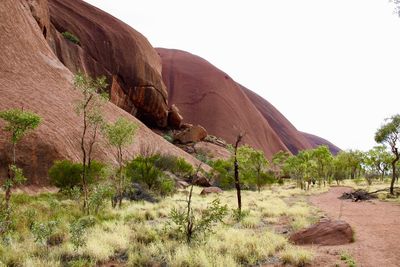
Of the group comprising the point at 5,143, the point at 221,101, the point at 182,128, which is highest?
the point at 221,101

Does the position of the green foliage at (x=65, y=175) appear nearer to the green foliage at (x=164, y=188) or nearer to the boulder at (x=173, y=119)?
the green foliage at (x=164, y=188)

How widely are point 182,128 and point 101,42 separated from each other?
24.4 meters

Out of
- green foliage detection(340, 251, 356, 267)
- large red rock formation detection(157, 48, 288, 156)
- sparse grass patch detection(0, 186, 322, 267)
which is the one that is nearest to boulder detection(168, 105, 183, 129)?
large red rock formation detection(157, 48, 288, 156)

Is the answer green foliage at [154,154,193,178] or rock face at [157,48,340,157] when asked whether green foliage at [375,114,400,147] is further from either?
rock face at [157,48,340,157]

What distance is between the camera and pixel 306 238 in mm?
11375

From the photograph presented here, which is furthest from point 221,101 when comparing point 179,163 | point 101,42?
point 179,163

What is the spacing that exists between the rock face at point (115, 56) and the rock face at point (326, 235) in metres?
49.7

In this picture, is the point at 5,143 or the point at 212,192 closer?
the point at 5,143

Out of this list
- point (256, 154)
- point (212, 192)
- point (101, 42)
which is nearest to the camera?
point (212, 192)

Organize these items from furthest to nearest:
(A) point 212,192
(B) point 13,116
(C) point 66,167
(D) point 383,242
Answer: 1. (A) point 212,192
2. (C) point 66,167
3. (B) point 13,116
4. (D) point 383,242

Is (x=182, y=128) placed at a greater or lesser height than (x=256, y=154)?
greater

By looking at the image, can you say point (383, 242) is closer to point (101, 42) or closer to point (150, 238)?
point (150, 238)

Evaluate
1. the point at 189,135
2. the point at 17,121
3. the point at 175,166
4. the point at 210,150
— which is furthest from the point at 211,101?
the point at 17,121

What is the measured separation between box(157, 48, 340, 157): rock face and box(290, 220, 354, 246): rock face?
2935 inches
